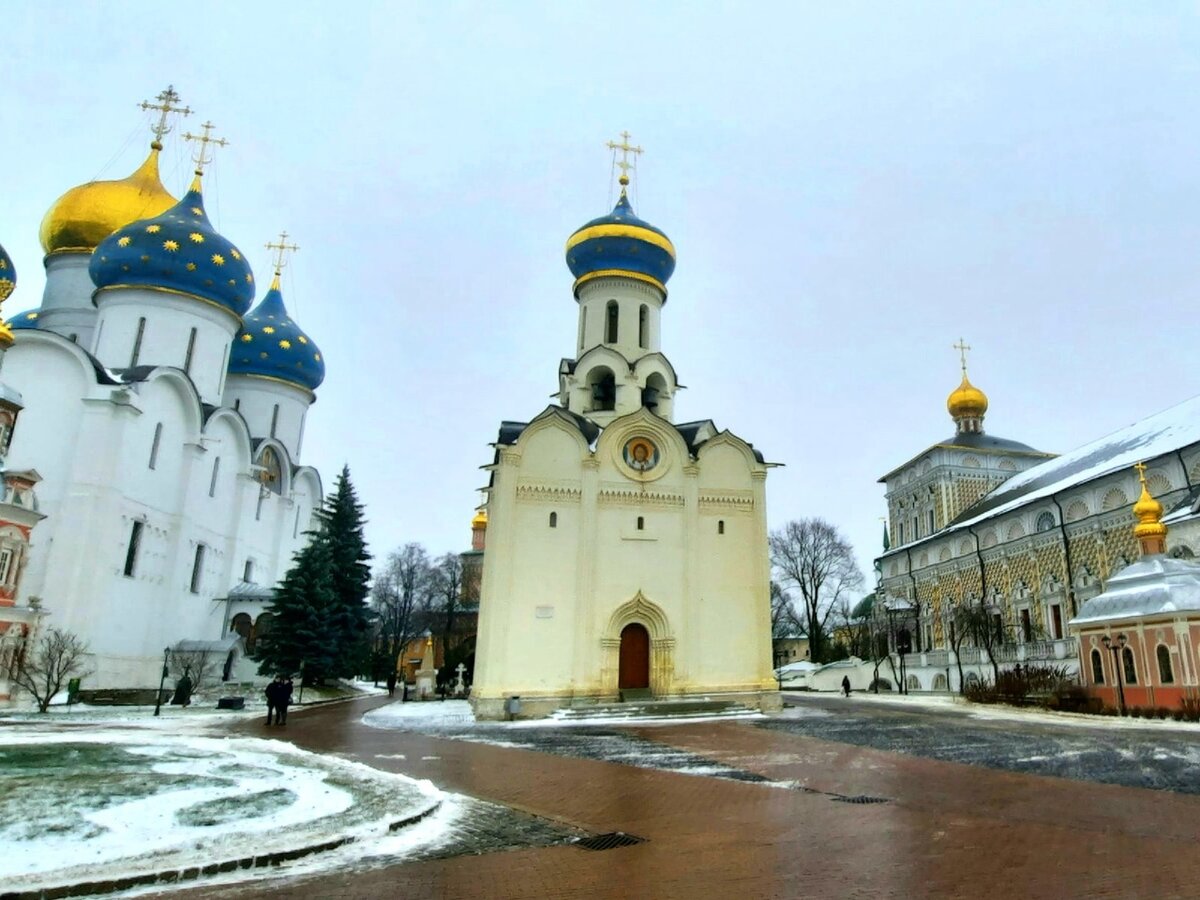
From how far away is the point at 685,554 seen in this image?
74.6ft

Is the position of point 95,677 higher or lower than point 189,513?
lower

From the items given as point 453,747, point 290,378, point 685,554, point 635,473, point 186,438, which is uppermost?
point 290,378

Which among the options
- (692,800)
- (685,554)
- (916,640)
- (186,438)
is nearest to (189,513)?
(186,438)

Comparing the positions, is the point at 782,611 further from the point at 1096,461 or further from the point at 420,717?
the point at 420,717

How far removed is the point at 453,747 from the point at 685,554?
10934mm

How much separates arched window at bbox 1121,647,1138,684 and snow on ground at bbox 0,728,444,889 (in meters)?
19.8

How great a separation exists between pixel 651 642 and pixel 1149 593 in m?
13.0

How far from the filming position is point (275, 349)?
3666cm

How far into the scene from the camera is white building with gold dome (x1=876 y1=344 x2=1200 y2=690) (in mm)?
28078

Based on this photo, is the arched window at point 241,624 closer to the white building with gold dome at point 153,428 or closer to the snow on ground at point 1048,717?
the white building with gold dome at point 153,428

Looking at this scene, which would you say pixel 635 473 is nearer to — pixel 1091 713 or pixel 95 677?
pixel 1091 713

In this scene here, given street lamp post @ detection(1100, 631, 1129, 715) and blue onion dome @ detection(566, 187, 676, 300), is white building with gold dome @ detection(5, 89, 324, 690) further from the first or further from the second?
street lamp post @ detection(1100, 631, 1129, 715)

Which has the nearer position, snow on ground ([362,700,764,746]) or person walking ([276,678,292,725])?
A: person walking ([276,678,292,725])

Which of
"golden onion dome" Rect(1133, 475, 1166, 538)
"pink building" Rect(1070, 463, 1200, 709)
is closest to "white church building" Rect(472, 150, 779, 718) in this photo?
"pink building" Rect(1070, 463, 1200, 709)
